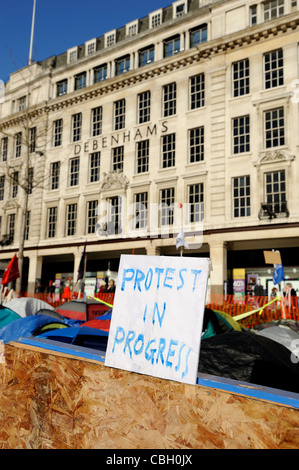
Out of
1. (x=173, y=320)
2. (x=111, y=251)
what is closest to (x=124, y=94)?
(x=111, y=251)

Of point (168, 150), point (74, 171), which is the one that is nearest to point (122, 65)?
point (168, 150)

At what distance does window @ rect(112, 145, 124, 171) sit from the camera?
26172mm

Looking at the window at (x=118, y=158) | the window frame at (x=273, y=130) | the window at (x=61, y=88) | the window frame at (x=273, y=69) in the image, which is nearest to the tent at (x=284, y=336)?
the window frame at (x=273, y=130)

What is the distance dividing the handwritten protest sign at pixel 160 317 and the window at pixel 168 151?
21.9m

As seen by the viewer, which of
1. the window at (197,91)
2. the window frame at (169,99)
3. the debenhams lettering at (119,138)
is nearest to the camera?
the window at (197,91)

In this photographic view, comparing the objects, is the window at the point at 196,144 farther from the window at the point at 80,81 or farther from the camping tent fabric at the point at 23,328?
the camping tent fabric at the point at 23,328

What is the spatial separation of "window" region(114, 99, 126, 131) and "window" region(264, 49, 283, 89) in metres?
10.1

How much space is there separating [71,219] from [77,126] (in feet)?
24.1

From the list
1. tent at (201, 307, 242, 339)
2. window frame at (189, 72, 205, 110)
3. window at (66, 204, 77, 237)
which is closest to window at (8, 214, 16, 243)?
window at (66, 204, 77, 237)

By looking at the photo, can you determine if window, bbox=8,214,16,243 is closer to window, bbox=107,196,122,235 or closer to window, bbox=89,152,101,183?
window, bbox=89,152,101,183

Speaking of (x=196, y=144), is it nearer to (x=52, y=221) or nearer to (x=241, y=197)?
(x=241, y=197)

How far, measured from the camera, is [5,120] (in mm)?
33531

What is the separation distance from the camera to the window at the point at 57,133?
29906 millimetres

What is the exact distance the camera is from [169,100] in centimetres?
2483
